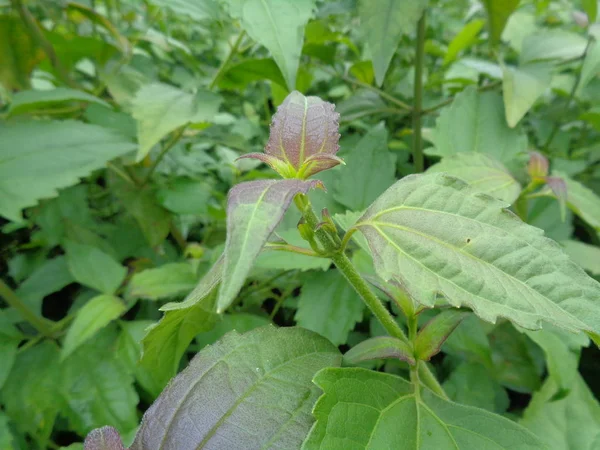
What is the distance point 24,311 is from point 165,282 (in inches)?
11.8

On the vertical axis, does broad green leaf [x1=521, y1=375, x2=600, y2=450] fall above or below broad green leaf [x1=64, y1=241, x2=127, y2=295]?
below

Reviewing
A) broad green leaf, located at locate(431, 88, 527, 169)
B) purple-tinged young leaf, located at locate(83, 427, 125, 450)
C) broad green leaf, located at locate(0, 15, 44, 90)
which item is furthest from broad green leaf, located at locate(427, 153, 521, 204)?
broad green leaf, located at locate(0, 15, 44, 90)

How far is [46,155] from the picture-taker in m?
0.96

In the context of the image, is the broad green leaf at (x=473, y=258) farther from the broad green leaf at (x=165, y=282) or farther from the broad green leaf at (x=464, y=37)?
the broad green leaf at (x=464, y=37)

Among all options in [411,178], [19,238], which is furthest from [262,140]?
[411,178]

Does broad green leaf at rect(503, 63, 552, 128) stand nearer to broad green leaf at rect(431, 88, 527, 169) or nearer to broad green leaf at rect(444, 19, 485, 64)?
broad green leaf at rect(431, 88, 527, 169)

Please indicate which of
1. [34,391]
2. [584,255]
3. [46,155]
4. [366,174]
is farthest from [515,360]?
[46,155]

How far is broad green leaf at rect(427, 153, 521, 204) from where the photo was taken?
804mm

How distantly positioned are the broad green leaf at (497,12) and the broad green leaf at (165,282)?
2.71 ft

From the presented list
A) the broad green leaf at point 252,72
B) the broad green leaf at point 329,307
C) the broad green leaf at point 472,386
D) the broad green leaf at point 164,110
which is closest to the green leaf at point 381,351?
the broad green leaf at point 329,307

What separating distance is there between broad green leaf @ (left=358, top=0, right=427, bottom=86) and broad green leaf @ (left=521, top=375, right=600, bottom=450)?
0.57 metres

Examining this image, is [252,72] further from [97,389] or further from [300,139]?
[97,389]

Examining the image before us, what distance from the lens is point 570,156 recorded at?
1502mm

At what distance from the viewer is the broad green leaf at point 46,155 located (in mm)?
888
